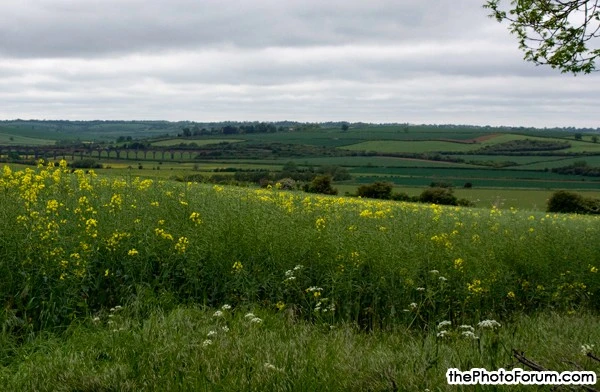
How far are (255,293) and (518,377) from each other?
372cm

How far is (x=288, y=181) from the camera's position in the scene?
14.2 metres

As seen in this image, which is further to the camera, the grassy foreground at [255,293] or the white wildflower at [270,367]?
the grassy foreground at [255,293]

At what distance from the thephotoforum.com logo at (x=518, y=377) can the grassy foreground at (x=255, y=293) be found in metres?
0.12

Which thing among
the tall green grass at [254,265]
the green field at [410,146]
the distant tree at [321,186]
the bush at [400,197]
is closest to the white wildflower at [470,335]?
the tall green grass at [254,265]

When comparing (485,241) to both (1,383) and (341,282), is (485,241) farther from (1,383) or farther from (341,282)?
(1,383)

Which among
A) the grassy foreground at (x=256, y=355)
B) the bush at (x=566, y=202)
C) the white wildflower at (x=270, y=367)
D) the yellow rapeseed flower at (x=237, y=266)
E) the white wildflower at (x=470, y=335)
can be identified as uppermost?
the yellow rapeseed flower at (x=237, y=266)

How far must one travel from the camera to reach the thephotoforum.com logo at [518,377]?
4.48 metres

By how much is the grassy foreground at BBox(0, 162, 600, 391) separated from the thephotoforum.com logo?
0.12m

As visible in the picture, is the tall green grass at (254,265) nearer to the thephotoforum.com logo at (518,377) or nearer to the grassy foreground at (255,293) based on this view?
the grassy foreground at (255,293)

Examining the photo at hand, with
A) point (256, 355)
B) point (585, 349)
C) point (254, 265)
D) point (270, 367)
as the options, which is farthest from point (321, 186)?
point (270, 367)

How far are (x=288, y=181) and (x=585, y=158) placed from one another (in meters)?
66.8

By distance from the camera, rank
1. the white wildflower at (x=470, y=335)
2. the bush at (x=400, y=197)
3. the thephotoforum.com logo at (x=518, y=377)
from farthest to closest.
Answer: the bush at (x=400, y=197), the white wildflower at (x=470, y=335), the thephotoforum.com logo at (x=518, y=377)

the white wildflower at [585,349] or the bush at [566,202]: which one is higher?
the white wildflower at [585,349]

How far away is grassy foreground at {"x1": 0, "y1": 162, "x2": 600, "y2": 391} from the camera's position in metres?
5.11
